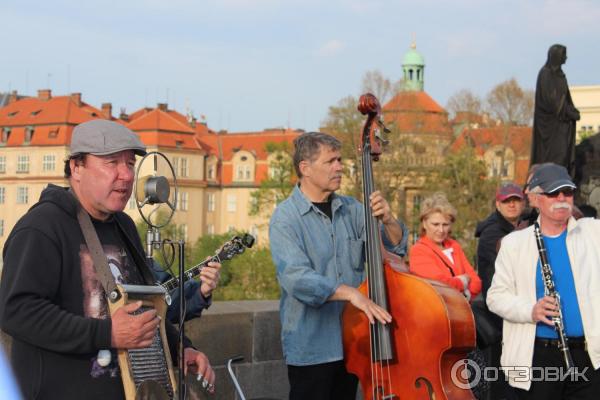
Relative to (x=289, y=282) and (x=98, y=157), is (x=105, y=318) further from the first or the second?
(x=289, y=282)

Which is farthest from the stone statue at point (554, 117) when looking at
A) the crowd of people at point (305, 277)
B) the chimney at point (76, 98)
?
the chimney at point (76, 98)

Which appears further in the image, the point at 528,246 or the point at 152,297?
the point at 528,246

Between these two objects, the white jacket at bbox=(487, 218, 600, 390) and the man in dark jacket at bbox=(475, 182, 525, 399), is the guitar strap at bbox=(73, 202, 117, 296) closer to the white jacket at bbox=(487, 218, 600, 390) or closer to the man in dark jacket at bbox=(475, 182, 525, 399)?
the white jacket at bbox=(487, 218, 600, 390)

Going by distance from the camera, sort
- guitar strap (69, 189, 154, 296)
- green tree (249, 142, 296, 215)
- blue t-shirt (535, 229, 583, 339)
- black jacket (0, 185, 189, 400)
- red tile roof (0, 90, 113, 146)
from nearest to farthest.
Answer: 1. black jacket (0, 185, 189, 400)
2. guitar strap (69, 189, 154, 296)
3. blue t-shirt (535, 229, 583, 339)
4. green tree (249, 142, 296, 215)
5. red tile roof (0, 90, 113, 146)

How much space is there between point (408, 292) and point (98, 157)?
1966 mm

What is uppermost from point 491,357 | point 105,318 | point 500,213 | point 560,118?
point 560,118

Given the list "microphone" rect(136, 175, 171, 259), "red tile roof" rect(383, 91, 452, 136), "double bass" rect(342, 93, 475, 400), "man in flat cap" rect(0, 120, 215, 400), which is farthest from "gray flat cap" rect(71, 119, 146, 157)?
"red tile roof" rect(383, 91, 452, 136)

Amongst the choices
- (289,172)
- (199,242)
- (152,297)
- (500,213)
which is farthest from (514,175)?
(152,297)

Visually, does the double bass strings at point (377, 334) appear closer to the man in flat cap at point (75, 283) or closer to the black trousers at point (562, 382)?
the black trousers at point (562, 382)

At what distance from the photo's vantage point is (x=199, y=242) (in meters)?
88.2

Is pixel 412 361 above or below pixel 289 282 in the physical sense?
below

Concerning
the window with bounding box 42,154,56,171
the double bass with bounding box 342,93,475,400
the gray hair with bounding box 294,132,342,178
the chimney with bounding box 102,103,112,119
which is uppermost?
the chimney with bounding box 102,103,112,119

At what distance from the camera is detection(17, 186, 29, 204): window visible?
331 ft

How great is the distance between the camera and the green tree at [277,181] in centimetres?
6975
